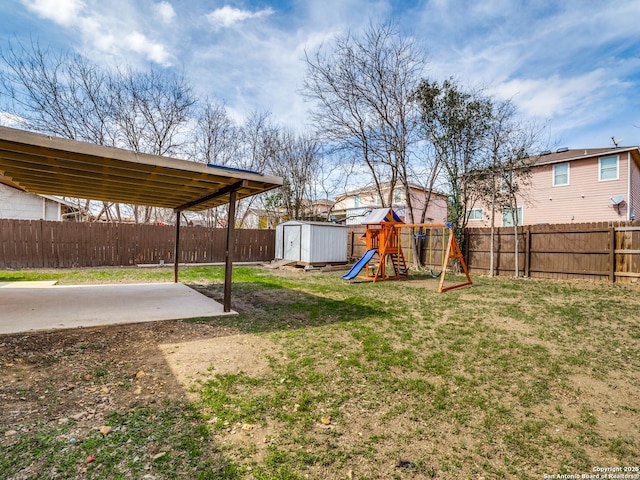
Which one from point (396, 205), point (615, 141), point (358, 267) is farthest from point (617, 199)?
point (358, 267)

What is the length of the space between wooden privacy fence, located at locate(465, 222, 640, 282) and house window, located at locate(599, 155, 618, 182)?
7556 millimetres

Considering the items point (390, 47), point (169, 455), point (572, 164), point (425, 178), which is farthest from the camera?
point (572, 164)

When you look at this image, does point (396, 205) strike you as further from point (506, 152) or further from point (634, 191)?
point (634, 191)

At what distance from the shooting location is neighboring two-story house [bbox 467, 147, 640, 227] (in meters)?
13.4

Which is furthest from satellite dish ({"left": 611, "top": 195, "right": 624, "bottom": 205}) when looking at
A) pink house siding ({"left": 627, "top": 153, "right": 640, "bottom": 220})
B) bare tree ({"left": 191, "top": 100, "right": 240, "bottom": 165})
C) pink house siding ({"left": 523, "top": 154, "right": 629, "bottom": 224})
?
A: bare tree ({"left": 191, "top": 100, "right": 240, "bottom": 165})

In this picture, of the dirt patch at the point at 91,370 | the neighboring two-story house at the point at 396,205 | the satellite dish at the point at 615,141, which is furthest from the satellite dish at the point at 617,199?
the dirt patch at the point at 91,370

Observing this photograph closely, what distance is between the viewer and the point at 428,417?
228 centimetres

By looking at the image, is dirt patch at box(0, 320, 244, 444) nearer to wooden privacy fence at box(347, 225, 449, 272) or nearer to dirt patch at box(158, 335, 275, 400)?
dirt patch at box(158, 335, 275, 400)

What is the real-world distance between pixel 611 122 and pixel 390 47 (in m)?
8.63

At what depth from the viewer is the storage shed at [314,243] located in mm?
12336

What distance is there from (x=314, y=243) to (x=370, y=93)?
6146mm

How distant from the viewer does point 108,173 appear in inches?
194

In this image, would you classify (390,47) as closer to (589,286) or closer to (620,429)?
(589,286)

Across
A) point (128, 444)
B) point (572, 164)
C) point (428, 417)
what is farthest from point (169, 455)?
point (572, 164)
